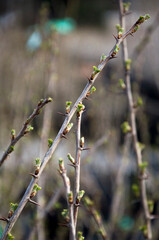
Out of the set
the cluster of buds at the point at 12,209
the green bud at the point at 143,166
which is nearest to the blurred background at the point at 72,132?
the green bud at the point at 143,166

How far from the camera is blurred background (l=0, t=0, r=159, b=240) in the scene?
245cm

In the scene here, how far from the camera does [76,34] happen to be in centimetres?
796

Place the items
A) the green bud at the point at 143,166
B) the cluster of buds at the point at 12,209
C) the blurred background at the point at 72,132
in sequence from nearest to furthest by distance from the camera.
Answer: the cluster of buds at the point at 12,209
the green bud at the point at 143,166
the blurred background at the point at 72,132

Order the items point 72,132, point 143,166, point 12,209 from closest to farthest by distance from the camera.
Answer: point 12,209, point 143,166, point 72,132

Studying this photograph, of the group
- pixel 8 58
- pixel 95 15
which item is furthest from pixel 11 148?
pixel 95 15

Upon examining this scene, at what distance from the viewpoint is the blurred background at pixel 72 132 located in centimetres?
245

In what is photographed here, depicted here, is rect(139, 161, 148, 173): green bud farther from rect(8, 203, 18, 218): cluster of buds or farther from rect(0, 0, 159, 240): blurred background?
rect(8, 203, 18, 218): cluster of buds

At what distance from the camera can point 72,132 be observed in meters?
2.37

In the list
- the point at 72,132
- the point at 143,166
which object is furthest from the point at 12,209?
the point at 72,132

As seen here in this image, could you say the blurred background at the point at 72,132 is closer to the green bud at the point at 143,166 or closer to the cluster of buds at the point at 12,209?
the green bud at the point at 143,166

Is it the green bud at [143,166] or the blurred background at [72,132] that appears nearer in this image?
the green bud at [143,166]

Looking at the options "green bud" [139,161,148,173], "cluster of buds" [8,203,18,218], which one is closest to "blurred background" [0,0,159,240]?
"green bud" [139,161,148,173]

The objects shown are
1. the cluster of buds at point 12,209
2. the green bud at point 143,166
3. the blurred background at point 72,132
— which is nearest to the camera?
the cluster of buds at point 12,209

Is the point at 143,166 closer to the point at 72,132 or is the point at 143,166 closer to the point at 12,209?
the point at 12,209
